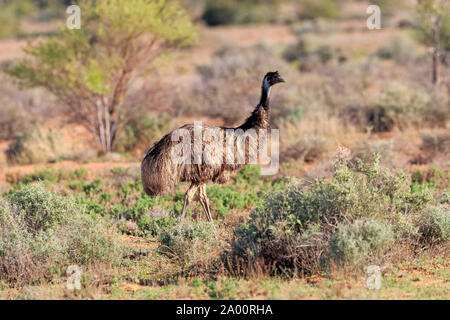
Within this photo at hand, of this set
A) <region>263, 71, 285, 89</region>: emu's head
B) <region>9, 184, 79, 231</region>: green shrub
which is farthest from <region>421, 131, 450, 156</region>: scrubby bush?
<region>9, 184, 79, 231</region>: green shrub

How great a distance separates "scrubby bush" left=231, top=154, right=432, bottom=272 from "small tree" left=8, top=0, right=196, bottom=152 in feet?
24.7

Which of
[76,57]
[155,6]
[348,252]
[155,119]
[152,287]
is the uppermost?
[155,6]

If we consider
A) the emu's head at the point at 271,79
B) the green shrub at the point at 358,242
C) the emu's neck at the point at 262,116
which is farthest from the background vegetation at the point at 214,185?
the emu's head at the point at 271,79

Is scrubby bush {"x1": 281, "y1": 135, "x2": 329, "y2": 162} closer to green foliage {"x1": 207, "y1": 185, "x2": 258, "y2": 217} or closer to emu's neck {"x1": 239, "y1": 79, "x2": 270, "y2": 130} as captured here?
green foliage {"x1": 207, "y1": 185, "x2": 258, "y2": 217}

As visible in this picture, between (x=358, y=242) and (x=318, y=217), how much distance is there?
2.03 ft

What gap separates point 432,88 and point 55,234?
12.3 metres

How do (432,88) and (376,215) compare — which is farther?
(432,88)

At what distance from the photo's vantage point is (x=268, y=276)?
6.28 metres

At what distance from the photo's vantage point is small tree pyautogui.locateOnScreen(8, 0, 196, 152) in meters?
13.3

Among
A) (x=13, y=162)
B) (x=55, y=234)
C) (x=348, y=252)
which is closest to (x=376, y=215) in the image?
(x=348, y=252)

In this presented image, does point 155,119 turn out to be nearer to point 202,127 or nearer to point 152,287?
point 202,127

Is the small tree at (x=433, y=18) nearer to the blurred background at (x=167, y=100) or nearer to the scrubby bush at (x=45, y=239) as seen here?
the blurred background at (x=167, y=100)

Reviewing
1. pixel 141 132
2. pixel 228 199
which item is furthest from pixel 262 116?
pixel 141 132

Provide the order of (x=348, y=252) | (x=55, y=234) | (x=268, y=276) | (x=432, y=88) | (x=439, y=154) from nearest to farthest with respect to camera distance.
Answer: (x=348, y=252) → (x=268, y=276) → (x=55, y=234) → (x=439, y=154) → (x=432, y=88)
